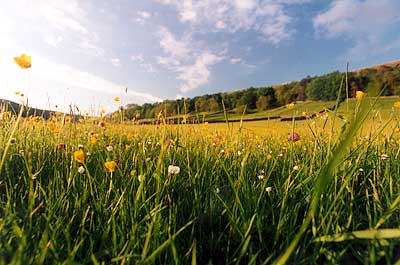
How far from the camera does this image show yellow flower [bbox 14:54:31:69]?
4.19 ft

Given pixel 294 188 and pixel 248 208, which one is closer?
pixel 248 208

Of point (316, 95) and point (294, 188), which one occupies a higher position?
point (316, 95)

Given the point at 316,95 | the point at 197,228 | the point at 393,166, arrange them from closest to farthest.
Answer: the point at 197,228, the point at 393,166, the point at 316,95

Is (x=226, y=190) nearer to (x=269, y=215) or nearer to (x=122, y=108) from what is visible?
(x=269, y=215)

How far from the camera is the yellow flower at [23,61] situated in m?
1.28

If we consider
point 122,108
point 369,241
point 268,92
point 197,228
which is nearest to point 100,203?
point 197,228

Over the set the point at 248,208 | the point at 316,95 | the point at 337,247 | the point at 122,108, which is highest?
the point at 316,95

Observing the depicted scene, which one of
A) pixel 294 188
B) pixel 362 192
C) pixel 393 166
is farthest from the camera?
pixel 393 166

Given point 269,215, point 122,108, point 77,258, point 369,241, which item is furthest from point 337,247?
point 122,108

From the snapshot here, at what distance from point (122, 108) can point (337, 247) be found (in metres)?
3.73

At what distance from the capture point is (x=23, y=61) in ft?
4.30

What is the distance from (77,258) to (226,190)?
0.85 metres

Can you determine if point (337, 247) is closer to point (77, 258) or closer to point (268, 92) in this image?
point (77, 258)

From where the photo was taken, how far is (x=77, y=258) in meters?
0.97
